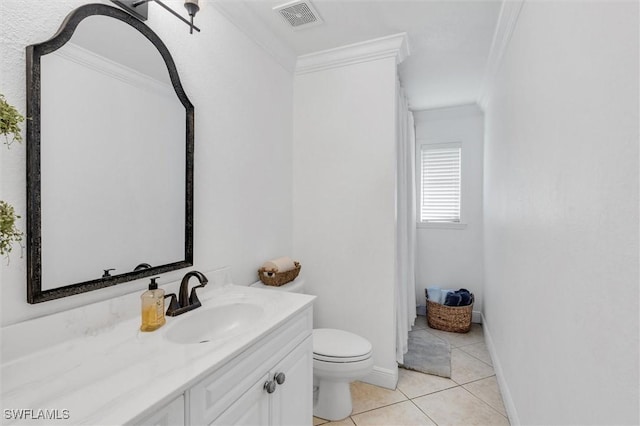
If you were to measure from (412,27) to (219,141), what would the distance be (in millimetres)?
1466

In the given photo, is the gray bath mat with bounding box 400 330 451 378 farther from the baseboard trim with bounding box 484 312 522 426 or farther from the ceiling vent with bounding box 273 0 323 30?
the ceiling vent with bounding box 273 0 323 30

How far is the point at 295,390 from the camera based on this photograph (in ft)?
4.57

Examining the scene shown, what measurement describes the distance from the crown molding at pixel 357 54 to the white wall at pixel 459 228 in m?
1.55

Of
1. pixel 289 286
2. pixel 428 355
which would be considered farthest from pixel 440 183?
pixel 289 286

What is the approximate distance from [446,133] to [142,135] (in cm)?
327

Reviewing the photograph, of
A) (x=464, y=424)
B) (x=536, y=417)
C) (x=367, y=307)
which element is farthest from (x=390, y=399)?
(x=536, y=417)

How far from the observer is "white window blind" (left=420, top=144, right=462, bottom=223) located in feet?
12.1

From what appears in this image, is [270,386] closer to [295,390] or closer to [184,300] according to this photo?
[295,390]

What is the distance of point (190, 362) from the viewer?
3.03ft

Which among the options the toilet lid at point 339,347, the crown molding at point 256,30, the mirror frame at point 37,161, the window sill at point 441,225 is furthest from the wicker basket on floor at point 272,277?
the window sill at point 441,225

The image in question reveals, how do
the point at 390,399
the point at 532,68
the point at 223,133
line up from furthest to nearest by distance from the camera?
the point at 390,399 < the point at 223,133 < the point at 532,68

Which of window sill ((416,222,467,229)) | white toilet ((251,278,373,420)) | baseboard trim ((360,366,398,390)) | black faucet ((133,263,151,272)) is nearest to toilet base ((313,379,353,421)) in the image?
white toilet ((251,278,373,420))

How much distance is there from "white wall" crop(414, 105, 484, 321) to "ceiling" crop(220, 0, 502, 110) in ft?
2.89

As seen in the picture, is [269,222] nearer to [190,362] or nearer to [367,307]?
[367,307]
